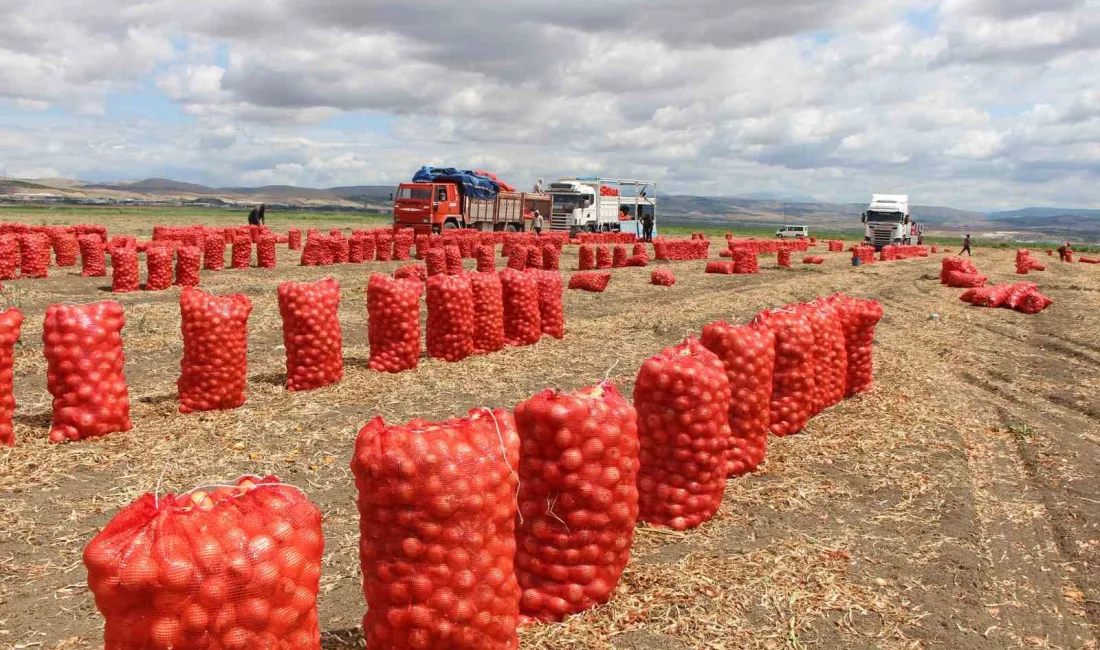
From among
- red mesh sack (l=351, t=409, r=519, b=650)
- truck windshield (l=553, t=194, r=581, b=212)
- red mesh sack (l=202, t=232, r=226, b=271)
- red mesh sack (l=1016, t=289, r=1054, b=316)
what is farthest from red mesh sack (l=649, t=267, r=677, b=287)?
truck windshield (l=553, t=194, r=581, b=212)

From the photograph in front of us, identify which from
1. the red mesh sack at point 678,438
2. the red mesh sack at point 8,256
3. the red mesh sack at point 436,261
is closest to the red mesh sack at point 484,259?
the red mesh sack at point 436,261

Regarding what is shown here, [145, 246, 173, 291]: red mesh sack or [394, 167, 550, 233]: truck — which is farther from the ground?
[394, 167, 550, 233]: truck

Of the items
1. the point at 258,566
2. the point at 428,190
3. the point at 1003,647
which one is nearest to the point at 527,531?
the point at 258,566

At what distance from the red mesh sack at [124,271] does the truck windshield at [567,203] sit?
107 ft

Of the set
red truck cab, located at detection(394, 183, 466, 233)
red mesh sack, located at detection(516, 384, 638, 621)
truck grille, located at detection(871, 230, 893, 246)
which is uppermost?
red truck cab, located at detection(394, 183, 466, 233)

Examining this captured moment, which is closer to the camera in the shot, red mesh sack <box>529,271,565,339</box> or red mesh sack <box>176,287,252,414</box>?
red mesh sack <box>176,287,252,414</box>

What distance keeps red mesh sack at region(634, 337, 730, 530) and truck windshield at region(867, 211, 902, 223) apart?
48392 millimetres

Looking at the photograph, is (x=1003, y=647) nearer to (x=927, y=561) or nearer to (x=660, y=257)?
(x=927, y=561)

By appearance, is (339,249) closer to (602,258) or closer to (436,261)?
(436,261)

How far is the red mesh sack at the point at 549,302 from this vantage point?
13.9 meters

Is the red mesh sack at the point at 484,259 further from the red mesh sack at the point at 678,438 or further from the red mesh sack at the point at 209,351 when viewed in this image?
the red mesh sack at the point at 678,438

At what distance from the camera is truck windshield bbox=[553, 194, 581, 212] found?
5022 centimetres

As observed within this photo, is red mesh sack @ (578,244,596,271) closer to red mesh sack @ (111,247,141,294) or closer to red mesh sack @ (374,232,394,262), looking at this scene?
red mesh sack @ (374,232,394,262)

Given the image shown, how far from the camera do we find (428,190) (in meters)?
39.5
